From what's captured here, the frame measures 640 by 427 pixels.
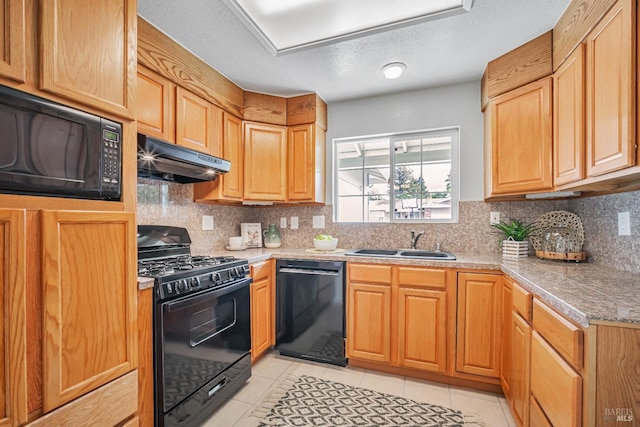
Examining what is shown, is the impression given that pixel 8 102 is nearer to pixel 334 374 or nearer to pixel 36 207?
pixel 36 207

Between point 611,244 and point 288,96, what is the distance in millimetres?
2671

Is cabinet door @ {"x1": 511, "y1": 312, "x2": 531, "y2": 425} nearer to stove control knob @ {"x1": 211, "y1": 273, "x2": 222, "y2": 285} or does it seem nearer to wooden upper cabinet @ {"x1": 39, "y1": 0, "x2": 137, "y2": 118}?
stove control knob @ {"x1": 211, "y1": 273, "x2": 222, "y2": 285}

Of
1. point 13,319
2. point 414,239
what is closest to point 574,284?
point 414,239

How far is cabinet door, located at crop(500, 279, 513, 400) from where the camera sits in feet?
5.91

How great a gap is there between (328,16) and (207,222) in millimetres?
1900

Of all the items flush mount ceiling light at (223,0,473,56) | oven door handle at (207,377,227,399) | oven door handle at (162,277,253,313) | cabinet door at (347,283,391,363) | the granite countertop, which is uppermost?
flush mount ceiling light at (223,0,473,56)

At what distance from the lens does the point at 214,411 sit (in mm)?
1827

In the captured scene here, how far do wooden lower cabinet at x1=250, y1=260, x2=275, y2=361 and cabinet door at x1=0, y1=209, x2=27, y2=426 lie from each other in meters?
1.45

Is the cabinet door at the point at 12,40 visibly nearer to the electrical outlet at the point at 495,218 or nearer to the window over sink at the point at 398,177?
the window over sink at the point at 398,177

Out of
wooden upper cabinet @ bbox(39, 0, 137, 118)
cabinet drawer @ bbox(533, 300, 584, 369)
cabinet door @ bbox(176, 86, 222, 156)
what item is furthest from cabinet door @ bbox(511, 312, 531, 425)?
cabinet door @ bbox(176, 86, 222, 156)

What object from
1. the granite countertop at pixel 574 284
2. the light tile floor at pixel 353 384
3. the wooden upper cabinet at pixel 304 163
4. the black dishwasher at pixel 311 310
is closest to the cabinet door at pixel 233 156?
the wooden upper cabinet at pixel 304 163

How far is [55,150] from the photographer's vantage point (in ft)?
3.20

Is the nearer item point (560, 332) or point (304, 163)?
point (560, 332)

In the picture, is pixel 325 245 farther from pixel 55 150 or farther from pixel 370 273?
pixel 55 150
